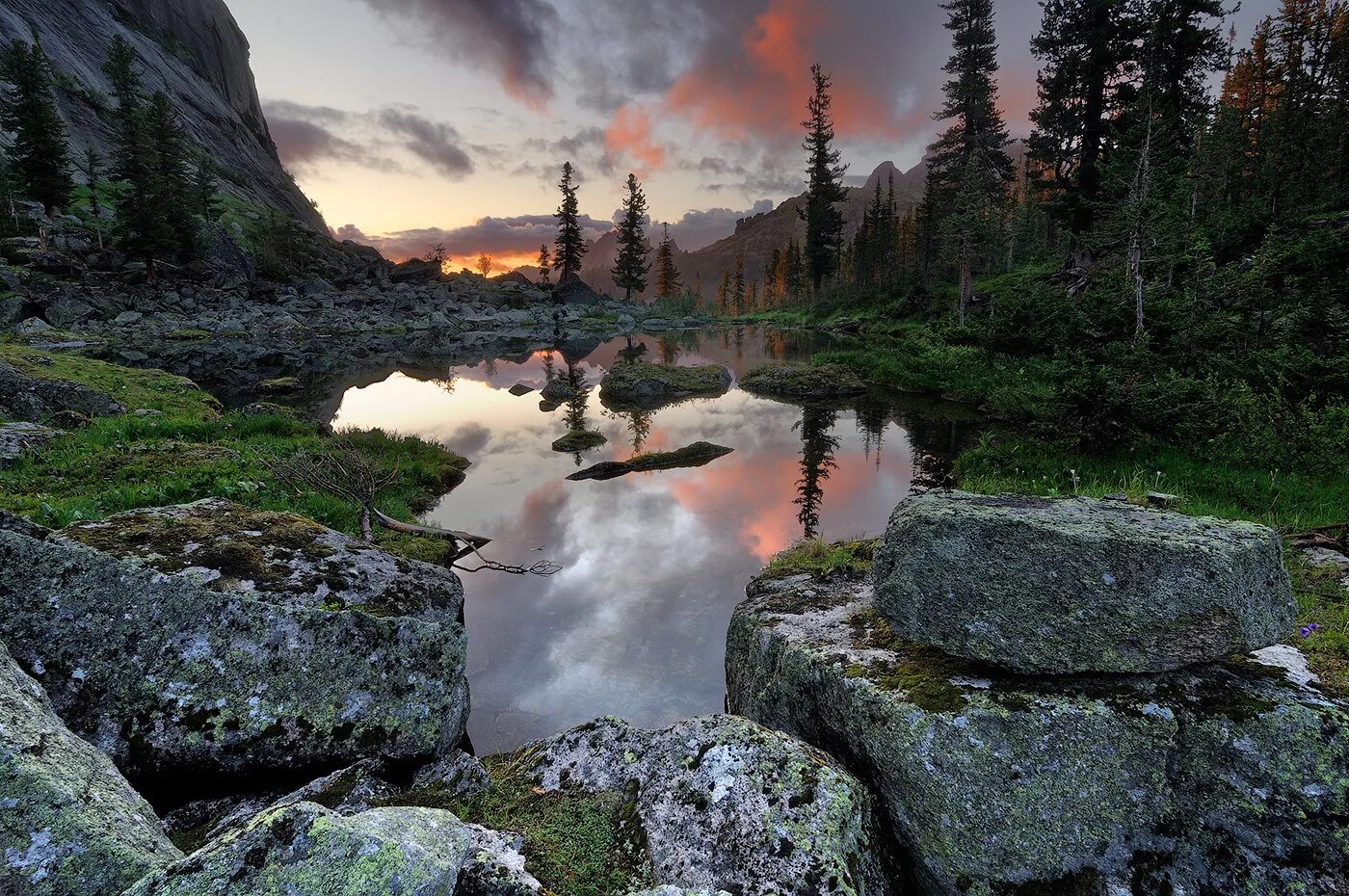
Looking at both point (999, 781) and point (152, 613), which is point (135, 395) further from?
point (999, 781)

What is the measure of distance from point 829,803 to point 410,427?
24.8 meters

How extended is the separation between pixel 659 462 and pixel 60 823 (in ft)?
54.8

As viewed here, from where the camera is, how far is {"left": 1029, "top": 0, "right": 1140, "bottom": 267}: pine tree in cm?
2983

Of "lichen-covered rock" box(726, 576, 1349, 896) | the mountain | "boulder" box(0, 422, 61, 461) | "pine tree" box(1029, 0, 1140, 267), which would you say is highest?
the mountain

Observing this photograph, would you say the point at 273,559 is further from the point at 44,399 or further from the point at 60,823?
the point at 44,399

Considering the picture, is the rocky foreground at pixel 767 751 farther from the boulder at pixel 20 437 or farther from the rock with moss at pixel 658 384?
the rock with moss at pixel 658 384

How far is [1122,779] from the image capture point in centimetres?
397

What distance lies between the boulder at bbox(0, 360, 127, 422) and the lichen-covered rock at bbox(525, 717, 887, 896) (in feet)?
66.5

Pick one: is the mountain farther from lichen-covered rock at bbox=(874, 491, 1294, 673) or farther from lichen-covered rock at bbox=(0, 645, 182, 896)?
lichen-covered rock at bbox=(874, 491, 1294, 673)

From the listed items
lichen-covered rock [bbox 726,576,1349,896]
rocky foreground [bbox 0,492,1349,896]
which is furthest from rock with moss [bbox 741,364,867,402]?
lichen-covered rock [bbox 726,576,1349,896]

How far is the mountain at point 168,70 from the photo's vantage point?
112375 mm

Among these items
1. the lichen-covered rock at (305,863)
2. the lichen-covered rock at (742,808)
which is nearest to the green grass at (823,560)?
the lichen-covered rock at (742,808)

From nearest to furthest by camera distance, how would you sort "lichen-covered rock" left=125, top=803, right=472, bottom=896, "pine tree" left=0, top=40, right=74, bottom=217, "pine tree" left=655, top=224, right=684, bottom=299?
"lichen-covered rock" left=125, top=803, right=472, bottom=896 < "pine tree" left=0, top=40, right=74, bottom=217 < "pine tree" left=655, top=224, right=684, bottom=299

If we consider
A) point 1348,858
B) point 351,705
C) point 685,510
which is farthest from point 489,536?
point 1348,858
